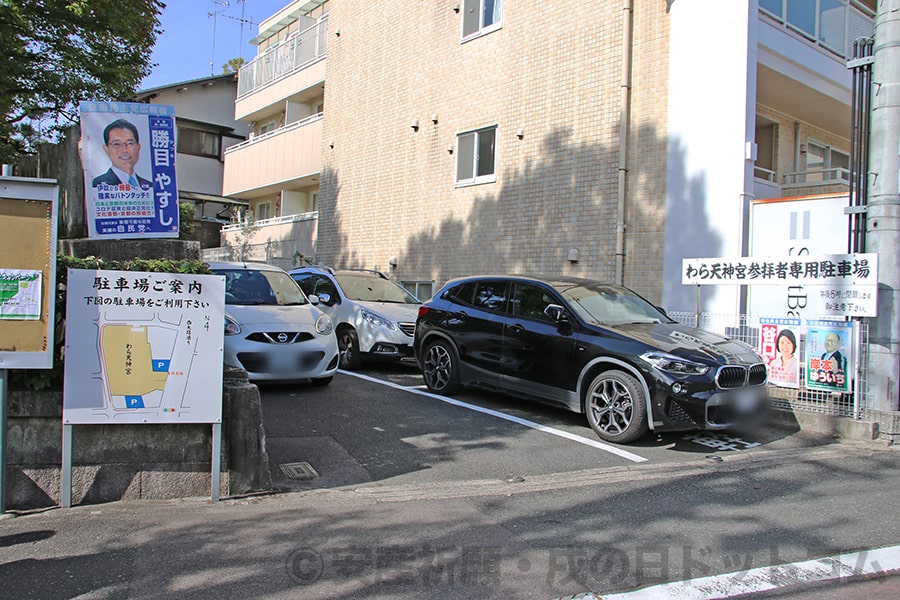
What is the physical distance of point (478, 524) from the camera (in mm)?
4699

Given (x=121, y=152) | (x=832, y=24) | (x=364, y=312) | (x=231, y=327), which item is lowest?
(x=231, y=327)

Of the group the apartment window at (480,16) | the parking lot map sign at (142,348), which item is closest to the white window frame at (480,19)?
the apartment window at (480,16)

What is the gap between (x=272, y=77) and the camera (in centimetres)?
2667

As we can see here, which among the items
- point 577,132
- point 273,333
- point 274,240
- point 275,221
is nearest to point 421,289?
point 577,132

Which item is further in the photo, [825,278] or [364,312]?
[364,312]

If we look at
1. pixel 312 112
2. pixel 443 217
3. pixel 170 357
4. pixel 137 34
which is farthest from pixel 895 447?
pixel 312 112

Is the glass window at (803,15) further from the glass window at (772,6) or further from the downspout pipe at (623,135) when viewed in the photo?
the downspout pipe at (623,135)

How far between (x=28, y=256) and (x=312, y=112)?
2241cm

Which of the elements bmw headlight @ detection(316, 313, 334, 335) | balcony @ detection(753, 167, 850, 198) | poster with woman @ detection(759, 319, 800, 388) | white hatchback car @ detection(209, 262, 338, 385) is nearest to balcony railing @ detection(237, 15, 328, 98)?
balcony @ detection(753, 167, 850, 198)

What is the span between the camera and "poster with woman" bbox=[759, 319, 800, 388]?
8203 mm

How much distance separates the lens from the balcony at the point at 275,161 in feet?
74.5

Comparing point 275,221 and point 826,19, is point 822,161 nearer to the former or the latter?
point 826,19

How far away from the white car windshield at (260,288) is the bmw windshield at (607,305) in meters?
3.90

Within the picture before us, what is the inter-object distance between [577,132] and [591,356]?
715 centimetres
